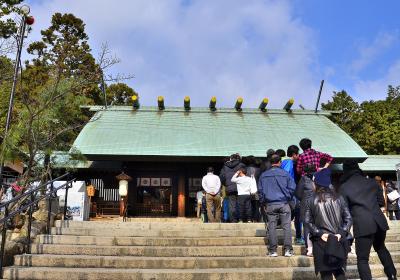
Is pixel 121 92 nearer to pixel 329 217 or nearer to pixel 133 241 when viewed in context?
pixel 133 241

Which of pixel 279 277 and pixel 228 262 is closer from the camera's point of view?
pixel 279 277

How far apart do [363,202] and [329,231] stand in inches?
34.4

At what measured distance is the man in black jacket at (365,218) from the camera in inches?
184

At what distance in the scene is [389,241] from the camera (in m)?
7.35

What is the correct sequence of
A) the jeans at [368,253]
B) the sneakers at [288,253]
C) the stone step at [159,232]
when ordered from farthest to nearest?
1. the stone step at [159,232]
2. the sneakers at [288,253]
3. the jeans at [368,253]

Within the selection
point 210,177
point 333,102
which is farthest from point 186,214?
point 333,102

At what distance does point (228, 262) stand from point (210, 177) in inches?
129

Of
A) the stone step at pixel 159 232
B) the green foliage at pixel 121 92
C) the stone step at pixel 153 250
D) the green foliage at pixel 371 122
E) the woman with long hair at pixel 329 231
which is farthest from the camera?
the green foliage at pixel 121 92

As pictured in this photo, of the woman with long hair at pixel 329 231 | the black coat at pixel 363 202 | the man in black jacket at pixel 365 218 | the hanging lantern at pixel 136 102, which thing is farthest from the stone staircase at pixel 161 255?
the hanging lantern at pixel 136 102

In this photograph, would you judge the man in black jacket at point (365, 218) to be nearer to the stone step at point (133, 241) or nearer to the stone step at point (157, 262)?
the stone step at point (157, 262)

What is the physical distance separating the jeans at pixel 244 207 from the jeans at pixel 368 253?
3518 millimetres

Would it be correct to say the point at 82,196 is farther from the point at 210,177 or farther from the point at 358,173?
the point at 358,173

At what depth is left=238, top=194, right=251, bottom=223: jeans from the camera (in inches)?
324

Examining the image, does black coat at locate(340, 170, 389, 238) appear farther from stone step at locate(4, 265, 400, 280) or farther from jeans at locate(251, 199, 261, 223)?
jeans at locate(251, 199, 261, 223)
